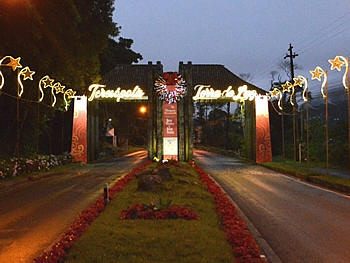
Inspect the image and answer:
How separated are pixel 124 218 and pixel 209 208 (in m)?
2.63

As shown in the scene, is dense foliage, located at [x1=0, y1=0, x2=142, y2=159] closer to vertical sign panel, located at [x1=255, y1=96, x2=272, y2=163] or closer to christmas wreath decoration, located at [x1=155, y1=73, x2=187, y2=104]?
christmas wreath decoration, located at [x1=155, y1=73, x2=187, y2=104]

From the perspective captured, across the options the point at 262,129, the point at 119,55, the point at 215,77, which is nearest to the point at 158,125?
the point at 262,129

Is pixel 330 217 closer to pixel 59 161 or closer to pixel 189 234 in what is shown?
pixel 189 234

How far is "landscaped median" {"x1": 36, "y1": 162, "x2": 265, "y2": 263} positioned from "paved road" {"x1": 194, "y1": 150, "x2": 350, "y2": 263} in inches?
33.2

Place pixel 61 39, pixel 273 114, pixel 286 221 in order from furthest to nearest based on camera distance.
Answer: pixel 273 114 → pixel 61 39 → pixel 286 221

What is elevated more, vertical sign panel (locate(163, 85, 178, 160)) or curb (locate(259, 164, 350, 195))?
vertical sign panel (locate(163, 85, 178, 160))

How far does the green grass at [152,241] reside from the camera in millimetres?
6504

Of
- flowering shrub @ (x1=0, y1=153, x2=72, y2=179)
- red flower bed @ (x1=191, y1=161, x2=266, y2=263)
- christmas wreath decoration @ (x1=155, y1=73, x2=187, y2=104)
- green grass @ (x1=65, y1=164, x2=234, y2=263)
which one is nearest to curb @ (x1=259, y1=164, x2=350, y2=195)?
red flower bed @ (x1=191, y1=161, x2=266, y2=263)

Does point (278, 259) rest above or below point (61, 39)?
below

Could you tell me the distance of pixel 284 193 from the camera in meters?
16.2

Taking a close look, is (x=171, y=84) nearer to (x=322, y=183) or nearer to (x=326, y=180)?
(x=322, y=183)

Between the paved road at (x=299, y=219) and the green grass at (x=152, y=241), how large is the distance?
1.35 metres

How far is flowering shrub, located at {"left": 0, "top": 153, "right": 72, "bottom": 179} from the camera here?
21.5 meters

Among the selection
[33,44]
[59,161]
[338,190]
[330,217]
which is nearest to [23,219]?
[330,217]
